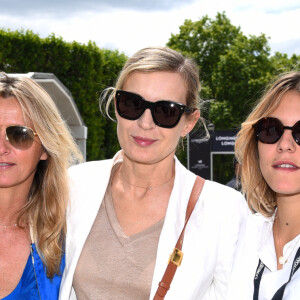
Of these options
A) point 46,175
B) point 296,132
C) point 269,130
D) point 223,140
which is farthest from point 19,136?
point 223,140

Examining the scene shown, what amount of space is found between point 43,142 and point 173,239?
1039mm

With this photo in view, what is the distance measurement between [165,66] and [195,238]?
1048mm

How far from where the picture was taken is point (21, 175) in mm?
2953

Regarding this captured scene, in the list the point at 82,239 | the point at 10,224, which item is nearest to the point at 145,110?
the point at 82,239

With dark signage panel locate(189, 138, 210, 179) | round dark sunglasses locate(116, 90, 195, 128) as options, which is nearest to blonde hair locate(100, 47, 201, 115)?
round dark sunglasses locate(116, 90, 195, 128)

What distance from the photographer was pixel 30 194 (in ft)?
10.7

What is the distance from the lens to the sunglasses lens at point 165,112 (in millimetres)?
2863

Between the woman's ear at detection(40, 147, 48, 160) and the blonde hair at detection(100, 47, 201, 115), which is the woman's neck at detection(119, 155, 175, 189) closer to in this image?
the blonde hair at detection(100, 47, 201, 115)

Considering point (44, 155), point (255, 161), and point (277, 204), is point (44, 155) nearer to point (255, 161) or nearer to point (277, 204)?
point (255, 161)

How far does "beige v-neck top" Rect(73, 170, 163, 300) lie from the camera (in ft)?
8.75

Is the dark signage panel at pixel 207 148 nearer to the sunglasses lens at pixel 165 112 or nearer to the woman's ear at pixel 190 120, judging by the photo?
the woman's ear at pixel 190 120

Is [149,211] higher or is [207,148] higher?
[149,211]

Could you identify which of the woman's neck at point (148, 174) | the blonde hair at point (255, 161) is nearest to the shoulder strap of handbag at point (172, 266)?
the woman's neck at point (148, 174)

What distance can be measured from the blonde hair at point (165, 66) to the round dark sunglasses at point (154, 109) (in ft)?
0.42
